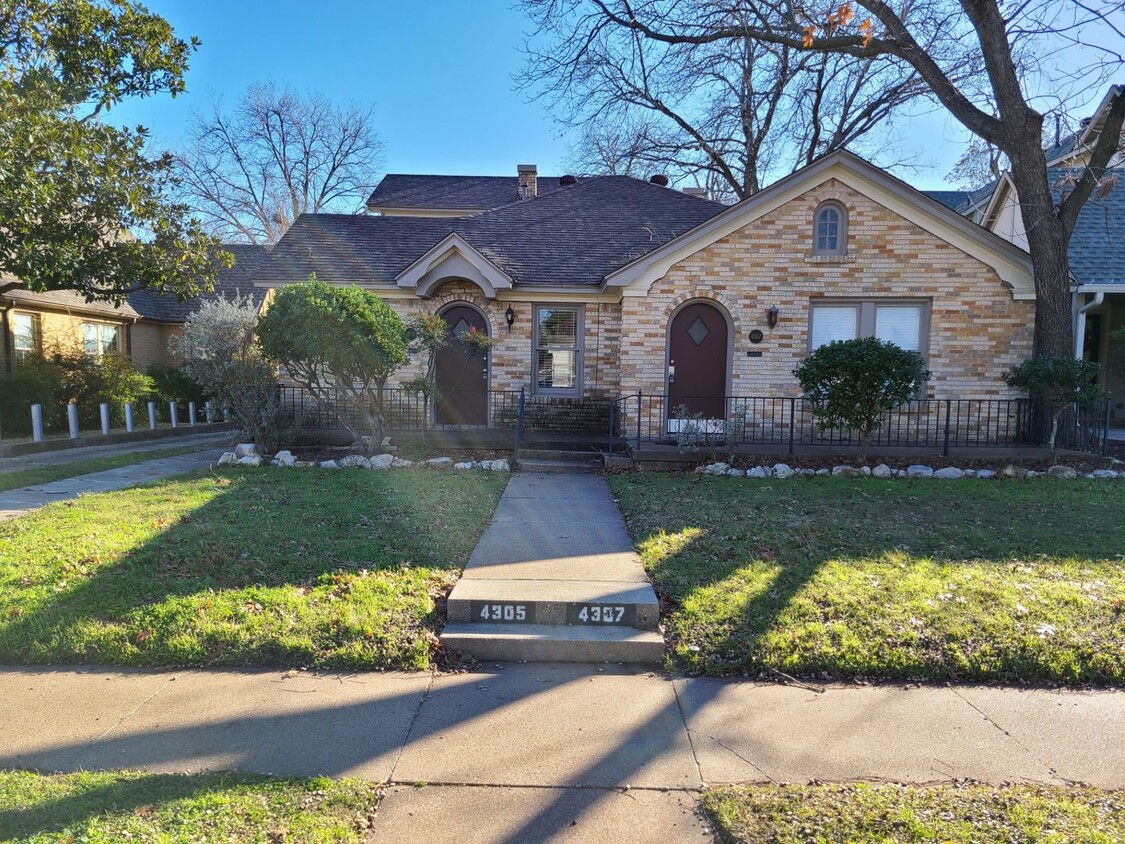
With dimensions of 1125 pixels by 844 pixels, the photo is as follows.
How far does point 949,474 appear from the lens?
29.8 ft

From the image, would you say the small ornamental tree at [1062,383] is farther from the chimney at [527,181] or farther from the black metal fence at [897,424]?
the chimney at [527,181]

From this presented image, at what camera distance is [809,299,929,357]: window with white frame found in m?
11.1

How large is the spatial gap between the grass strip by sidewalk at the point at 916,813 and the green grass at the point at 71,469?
397 inches

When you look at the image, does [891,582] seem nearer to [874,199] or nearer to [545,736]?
[545,736]

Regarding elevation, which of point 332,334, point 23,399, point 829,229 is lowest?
point 23,399

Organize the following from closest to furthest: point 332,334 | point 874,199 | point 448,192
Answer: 1. point 332,334
2. point 874,199
3. point 448,192

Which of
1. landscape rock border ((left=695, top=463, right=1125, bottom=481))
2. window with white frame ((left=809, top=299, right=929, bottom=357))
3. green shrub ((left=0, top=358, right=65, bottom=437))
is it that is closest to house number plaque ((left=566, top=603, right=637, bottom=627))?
landscape rock border ((left=695, top=463, right=1125, bottom=481))

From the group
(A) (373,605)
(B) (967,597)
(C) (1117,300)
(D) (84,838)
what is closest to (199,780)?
(D) (84,838)

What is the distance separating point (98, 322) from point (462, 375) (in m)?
12.8

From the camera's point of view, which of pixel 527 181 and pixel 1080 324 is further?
pixel 527 181

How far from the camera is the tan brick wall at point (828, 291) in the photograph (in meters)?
10.9

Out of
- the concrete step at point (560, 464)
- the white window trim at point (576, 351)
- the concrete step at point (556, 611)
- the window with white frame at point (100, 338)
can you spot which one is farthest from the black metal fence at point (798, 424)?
the window with white frame at point (100, 338)

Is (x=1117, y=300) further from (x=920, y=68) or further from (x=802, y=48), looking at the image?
(x=802, y=48)

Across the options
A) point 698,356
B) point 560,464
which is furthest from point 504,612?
point 698,356
